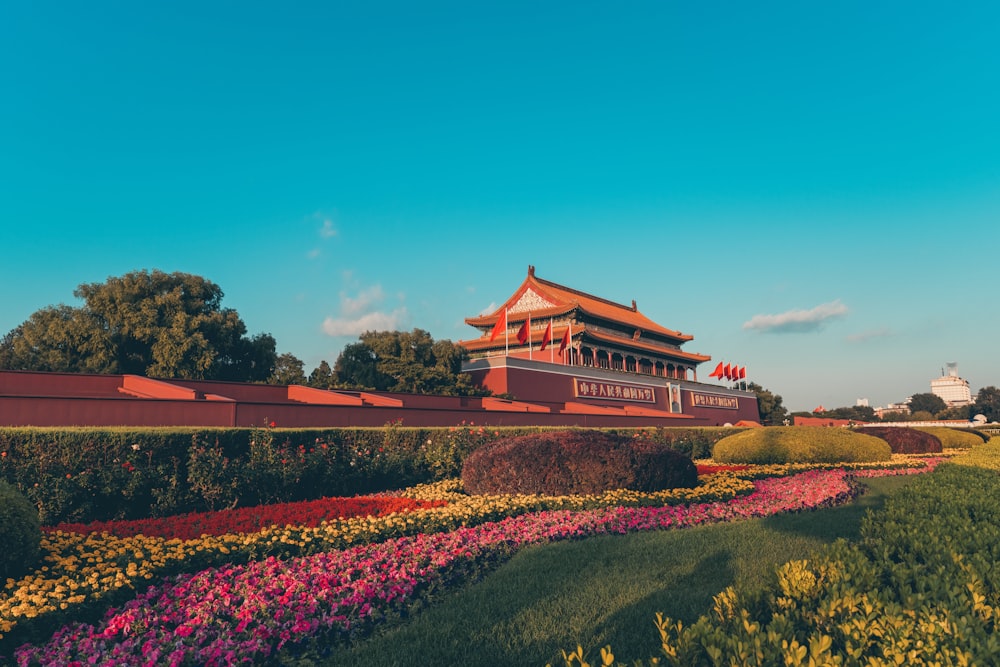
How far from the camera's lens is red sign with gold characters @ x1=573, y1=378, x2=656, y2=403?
113 feet

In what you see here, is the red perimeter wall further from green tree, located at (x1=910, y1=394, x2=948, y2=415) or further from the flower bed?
green tree, located at (x1=910, y1=394, x2=948, y2=415)

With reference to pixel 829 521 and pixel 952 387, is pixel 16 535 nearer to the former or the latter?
pixel 829 521

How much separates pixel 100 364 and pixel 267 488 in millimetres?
17649

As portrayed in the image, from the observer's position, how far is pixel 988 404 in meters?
76.0

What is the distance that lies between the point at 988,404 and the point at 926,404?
1320 inches

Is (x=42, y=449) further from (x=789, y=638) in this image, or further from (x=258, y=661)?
(x=789, y=638)

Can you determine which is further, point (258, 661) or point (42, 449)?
point (42, 449)

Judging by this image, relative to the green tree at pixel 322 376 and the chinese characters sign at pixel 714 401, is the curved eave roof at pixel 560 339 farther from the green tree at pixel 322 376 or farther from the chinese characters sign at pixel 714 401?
the green tree at pixel 322 376

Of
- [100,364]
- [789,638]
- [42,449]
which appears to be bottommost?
[789,638]

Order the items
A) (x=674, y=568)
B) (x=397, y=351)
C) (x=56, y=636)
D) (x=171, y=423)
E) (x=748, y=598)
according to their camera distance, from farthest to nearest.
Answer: (x=397, y=351), (x=171, y=423), (x=674, y=568), (x=56, y=636), (x=748, y=598)

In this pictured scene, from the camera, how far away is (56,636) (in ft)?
12.9

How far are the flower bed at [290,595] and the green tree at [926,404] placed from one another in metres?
121

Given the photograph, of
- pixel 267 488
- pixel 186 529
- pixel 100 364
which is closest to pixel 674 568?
pixel 186 529

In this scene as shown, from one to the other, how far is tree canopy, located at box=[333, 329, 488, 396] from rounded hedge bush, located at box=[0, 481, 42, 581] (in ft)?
68.2
